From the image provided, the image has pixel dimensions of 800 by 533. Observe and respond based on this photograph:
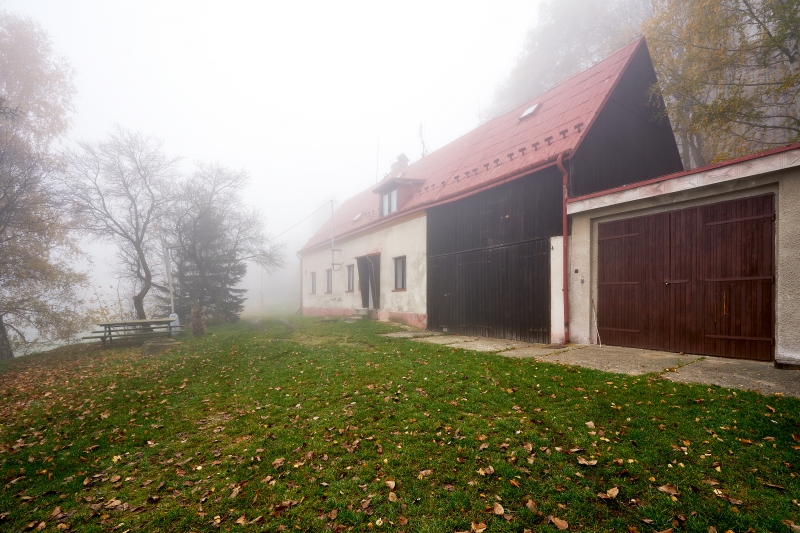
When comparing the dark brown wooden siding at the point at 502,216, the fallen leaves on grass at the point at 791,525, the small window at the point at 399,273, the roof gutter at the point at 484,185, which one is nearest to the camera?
the fallen leaves on grass at the point at 791,525

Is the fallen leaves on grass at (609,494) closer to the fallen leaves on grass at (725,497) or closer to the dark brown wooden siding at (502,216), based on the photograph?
the fallen leaves on grass at (725,497)

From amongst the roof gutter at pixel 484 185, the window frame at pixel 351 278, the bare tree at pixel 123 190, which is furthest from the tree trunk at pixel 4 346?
the roof gutter at pixel 484 185

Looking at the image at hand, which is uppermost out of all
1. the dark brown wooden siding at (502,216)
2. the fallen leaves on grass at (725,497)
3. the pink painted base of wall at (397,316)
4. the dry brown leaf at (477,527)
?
the dark brown wooden siding at (502,216)

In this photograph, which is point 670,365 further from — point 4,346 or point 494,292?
point 4,346

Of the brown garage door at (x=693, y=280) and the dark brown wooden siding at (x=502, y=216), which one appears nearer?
the brown garage door at (x=693, y=280)

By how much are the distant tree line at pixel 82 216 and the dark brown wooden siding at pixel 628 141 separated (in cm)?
1577

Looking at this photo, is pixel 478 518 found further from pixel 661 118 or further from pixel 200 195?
pixel 200 195

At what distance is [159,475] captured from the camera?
3582 millimetres

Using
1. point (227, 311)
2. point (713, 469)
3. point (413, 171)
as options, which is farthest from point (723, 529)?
point (227, 311)

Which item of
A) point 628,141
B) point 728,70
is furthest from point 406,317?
point 728,70

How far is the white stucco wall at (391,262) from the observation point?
1362cm

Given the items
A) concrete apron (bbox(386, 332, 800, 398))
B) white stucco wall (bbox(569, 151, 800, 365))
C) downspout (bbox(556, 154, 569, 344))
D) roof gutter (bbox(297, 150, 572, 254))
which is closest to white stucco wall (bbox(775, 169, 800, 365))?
white stucco wall (bbox(569, 151, 800, 365))

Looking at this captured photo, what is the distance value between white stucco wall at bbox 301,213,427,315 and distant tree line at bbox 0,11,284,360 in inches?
213

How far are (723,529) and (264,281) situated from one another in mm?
63018
